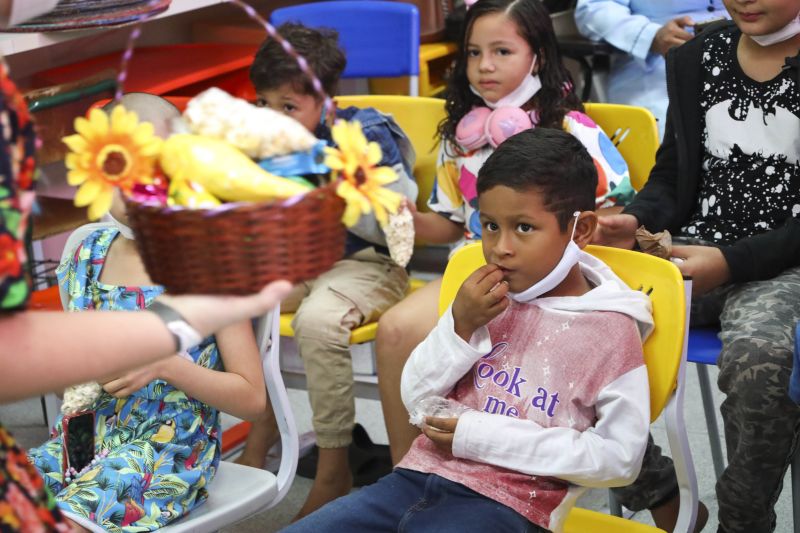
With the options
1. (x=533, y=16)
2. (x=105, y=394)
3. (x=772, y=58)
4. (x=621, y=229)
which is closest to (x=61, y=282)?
(x=105, y=394)

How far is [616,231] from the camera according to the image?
204cm

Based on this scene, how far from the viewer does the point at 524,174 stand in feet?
5.38

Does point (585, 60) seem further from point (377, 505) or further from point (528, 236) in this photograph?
point (377, 505)

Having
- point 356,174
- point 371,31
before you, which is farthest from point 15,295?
point 371,31

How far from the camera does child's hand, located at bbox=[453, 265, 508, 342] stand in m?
1.60

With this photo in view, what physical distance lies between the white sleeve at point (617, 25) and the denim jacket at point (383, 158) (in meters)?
0.94

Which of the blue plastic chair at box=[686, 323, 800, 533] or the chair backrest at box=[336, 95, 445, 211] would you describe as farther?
the chair backrest at box=[336, 95, 445, 211]

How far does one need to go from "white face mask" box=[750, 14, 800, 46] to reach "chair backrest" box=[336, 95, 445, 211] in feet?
2.56

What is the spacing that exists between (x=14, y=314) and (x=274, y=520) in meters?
1.63

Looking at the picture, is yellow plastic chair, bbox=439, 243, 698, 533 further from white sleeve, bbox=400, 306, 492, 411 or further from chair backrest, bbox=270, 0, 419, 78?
chair backrest, bbox=270, 0, 419, 78

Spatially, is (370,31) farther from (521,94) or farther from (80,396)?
(80,396)

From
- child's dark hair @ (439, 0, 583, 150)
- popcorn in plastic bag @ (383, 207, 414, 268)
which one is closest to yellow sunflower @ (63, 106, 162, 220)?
popcorn in plastic bag @ (383, 207, 414, 268)

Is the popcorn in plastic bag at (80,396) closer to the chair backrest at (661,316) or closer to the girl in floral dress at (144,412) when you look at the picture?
the girl in floral dress at (144,412)

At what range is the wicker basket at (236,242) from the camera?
938 millimetres
